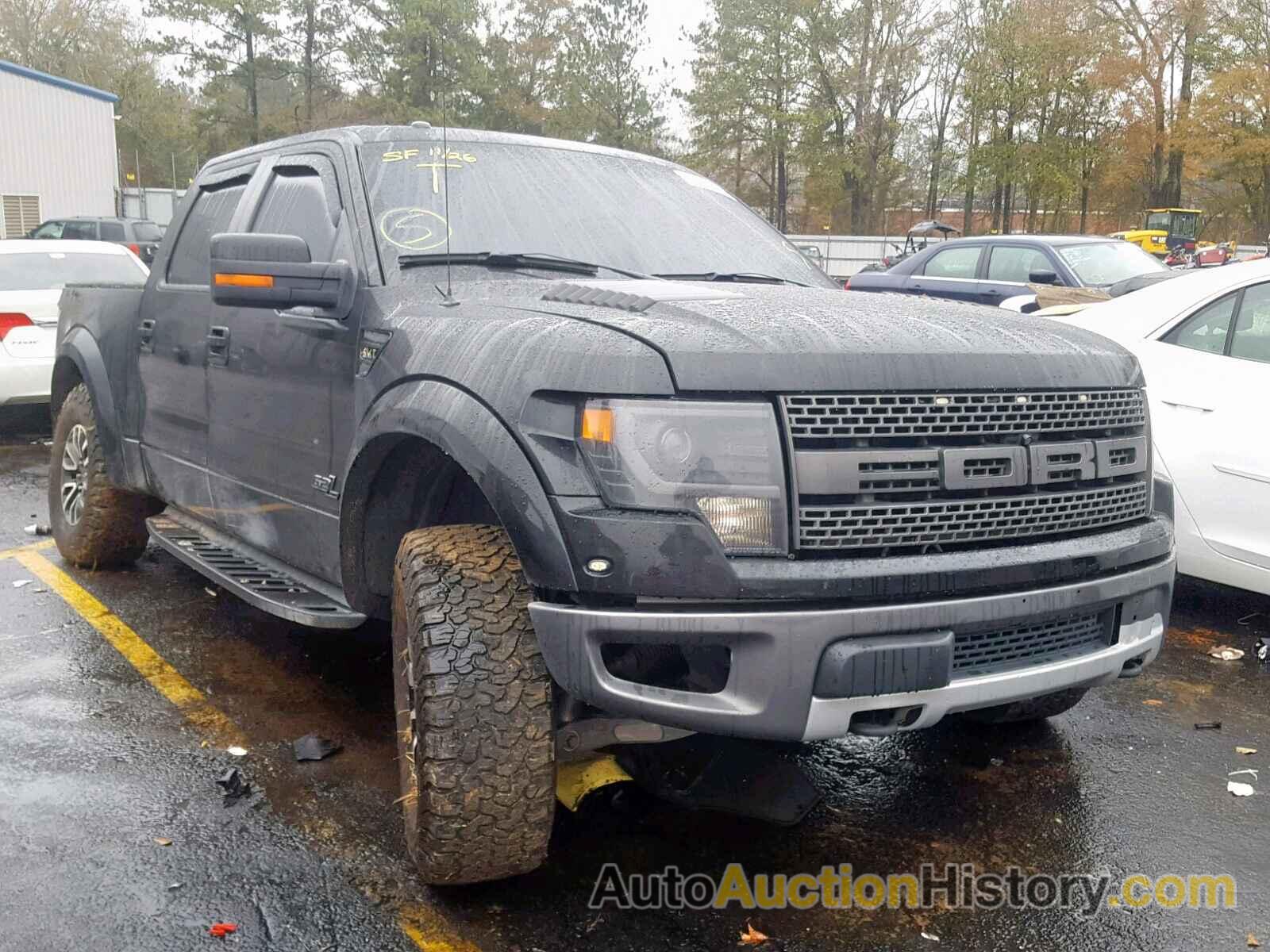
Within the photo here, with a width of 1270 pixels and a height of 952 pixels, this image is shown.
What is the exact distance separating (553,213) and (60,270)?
7.14 meters

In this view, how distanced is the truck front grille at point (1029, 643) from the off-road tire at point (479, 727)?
93cm

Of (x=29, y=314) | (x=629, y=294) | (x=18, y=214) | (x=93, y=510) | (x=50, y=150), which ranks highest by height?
(x=50, y=150)

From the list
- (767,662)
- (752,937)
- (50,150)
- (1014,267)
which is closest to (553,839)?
(752,937)

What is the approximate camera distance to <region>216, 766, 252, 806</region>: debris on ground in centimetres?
338

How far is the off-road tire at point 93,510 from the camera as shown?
212 inches

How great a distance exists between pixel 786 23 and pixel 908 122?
6193 mm

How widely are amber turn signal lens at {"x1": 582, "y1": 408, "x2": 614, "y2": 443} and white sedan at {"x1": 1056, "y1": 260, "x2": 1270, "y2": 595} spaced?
2.99m

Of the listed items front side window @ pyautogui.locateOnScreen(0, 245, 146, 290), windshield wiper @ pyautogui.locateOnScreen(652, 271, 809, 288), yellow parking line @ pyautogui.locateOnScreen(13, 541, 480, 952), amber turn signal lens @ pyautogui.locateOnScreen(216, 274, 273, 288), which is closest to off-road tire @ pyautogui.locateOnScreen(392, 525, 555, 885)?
yellow parking line @ pyautogui.locateOnScreen(13, 541, 480, 952)

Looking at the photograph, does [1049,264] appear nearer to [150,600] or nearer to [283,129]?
[150,600]

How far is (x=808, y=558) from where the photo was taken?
2.49 metres

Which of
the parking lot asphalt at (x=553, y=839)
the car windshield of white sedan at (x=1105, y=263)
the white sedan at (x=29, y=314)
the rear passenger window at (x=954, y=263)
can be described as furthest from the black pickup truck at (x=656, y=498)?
the rear passenger window at (x=954, y=263)

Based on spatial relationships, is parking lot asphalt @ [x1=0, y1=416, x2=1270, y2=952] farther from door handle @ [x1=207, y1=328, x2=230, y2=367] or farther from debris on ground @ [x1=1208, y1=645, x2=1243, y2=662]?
door handle @ [x1=207, y1=328, x2=230, y2=367]

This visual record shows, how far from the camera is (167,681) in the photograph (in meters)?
4.32

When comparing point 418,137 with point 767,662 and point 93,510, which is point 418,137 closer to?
point 767,662
